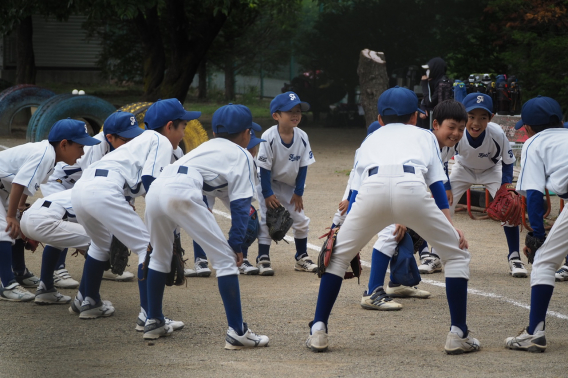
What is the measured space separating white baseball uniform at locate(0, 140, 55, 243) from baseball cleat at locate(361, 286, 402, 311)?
277cm

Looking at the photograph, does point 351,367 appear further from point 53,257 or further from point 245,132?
point 53,257

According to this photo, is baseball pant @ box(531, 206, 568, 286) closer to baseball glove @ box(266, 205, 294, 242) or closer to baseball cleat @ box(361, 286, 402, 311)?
baseball cleat @ box(361, 286, 402, 311)

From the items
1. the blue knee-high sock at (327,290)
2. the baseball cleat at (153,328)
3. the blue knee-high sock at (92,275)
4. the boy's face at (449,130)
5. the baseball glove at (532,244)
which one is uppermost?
the boy's face at (449,130)

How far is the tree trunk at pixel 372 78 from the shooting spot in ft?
48.9

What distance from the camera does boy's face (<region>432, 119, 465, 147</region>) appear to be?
18.9ft

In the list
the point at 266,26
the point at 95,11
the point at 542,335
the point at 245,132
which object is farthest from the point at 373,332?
the point at 266,26

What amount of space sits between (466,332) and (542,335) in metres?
0.50

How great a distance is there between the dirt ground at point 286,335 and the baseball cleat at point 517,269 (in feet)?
0.24

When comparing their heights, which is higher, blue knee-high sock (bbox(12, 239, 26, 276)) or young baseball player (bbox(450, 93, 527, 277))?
young baseball player (bbox(450, 93, 527, 277))

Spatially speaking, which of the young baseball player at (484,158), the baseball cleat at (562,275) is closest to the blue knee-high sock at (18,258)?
the young baseball player at (484,158)

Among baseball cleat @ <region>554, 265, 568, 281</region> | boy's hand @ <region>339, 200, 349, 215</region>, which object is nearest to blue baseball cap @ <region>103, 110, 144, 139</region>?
boy's hand @ <region>339, 200, 349, 215</region>

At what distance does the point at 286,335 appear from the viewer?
4.91 meters

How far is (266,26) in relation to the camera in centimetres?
2775

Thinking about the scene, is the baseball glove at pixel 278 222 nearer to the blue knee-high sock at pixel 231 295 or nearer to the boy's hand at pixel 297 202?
the boy's hand at pixel 297 202
